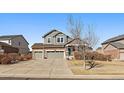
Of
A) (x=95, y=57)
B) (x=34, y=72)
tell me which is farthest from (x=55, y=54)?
(x=34, y=72)

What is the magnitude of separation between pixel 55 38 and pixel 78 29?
17.5 meters

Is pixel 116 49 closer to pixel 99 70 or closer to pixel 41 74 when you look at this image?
pixel 99 70

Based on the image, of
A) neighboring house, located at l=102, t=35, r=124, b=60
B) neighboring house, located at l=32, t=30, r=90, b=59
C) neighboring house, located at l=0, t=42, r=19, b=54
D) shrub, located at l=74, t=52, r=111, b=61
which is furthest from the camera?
neighboring house, located at l=102, t=35, r=124, b=60

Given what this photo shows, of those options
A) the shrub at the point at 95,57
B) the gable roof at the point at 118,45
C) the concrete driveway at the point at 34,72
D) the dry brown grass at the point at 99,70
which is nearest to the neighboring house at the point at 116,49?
the gable roof at the point at 118,45

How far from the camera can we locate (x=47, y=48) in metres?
35.8

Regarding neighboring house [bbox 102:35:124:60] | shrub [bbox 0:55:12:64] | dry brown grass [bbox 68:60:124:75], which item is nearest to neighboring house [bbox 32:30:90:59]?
neighboring house [bbox 102:35:124:60]

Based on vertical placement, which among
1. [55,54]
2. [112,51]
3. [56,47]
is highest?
[56,47]

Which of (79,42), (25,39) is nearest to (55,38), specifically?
(79,42)

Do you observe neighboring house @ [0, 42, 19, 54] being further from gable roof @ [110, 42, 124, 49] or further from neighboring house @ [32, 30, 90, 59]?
gable roof @ [110, 42, 124, 49]

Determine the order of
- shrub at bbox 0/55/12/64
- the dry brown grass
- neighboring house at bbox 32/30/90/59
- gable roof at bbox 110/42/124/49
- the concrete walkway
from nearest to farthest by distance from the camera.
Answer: the concrete walkway
the dry brown grass
shrub at bbox 0/55/12/64
neighboring house at bbox 32/30/90/59
gable roof at bbox 110/42/124/49

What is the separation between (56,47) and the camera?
3688 cm

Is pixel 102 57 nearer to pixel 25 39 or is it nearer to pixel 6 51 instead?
pixel 6 51

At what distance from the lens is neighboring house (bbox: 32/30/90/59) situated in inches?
1359
